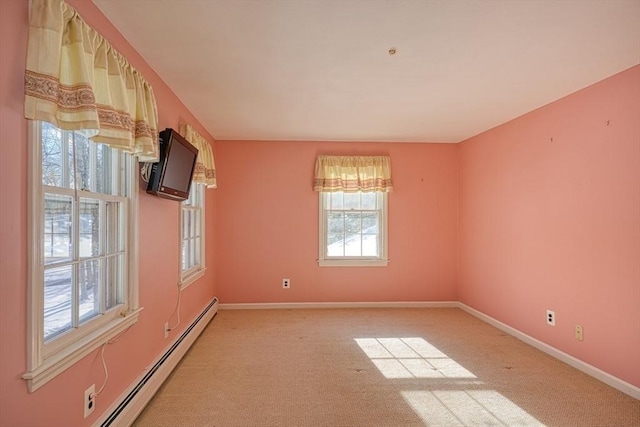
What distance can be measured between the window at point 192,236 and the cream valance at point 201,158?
22 centimetres

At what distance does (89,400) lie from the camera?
1.67 metres

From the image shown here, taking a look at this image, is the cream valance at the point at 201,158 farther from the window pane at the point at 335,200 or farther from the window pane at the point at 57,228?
the window pane at the point at 335,200

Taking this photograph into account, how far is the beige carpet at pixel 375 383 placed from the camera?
2.10 metres

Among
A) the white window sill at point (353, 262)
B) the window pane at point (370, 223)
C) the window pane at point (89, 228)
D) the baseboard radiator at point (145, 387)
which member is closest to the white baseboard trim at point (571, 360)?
the white window sill at point (353, 262)

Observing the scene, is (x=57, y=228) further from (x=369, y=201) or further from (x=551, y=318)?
(x=551, y=318)

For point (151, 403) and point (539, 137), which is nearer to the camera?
point (151, 403)

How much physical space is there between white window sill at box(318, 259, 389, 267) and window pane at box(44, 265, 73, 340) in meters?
3.22

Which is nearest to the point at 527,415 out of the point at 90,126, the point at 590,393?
the point at 590,393

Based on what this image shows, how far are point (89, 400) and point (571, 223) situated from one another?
3759mm

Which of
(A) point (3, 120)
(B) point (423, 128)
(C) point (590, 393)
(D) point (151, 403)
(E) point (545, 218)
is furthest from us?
(B) point (423, 128)

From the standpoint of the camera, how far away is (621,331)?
7.88ft

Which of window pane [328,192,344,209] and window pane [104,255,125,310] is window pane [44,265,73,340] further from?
window pane [328,192,344,209]

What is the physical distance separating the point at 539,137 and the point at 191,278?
385 centimetres

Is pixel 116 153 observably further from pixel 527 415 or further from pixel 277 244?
pixel 527 415
